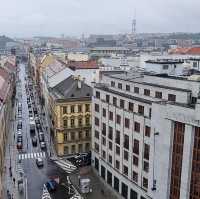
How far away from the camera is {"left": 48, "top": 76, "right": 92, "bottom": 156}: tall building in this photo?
300 feet

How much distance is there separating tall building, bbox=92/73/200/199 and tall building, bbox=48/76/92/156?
1109 centimetres

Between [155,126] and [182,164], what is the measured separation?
810 centimetres

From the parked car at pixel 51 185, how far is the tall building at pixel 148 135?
11836 mm

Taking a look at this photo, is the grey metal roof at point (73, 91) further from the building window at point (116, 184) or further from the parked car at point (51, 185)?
the building window at point (116, 184)

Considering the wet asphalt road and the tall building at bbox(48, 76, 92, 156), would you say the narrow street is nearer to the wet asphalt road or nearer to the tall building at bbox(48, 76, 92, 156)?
the wet asphalt road

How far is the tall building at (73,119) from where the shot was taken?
9150 centimetres

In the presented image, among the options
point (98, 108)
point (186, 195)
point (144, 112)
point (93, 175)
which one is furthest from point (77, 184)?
point (186, 195)

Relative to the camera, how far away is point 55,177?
→ 264 feet

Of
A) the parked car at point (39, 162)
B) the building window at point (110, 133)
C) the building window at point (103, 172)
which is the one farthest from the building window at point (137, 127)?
the parked car at point (39, 162)

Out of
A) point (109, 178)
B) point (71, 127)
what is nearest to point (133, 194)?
point (109, 178)

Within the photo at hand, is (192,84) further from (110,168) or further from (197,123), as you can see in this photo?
(110,168)

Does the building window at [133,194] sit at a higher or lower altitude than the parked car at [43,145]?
higher

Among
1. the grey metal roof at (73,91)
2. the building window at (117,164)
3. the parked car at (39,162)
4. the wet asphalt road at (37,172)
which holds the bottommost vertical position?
the wet asphalt road at (37,172)

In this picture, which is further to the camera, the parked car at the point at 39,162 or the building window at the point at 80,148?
the building window at the point at 80,148
